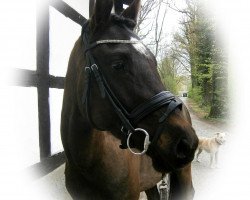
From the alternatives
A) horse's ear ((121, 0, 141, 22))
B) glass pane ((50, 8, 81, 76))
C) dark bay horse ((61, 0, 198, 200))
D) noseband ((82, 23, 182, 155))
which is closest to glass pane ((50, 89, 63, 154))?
glass pane ((50, 8, 81, 76))

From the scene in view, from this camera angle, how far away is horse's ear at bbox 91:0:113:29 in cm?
216

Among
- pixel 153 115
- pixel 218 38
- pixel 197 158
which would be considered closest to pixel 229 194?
pixel 197 158

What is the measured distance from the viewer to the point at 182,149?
71.6 inches

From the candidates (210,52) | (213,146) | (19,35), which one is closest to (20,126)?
(19,35)

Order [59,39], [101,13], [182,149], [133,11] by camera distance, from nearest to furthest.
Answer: [182,149] < [101,13] < [133,11] < [59,39]

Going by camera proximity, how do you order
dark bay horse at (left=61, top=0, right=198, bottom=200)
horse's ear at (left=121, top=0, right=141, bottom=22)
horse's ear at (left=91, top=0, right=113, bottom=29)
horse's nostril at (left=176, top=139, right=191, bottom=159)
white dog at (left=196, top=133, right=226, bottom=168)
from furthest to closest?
1. white dog at (left=196, top=133, right=226, bottom=168)
2. horse's ear at (left=121, top=0, right=141, bottom=22)
3. horse's ear at (left=91, top=0, right=113, bottom=29)
4. dark bay horse at (left=61, top=0, right=198, bottom=200)
5. horse's nostril at (left=176, top=139, right=191, bottom=159)

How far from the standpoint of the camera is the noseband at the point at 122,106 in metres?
1.89

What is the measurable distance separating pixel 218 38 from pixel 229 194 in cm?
1050

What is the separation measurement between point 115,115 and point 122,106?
10cm

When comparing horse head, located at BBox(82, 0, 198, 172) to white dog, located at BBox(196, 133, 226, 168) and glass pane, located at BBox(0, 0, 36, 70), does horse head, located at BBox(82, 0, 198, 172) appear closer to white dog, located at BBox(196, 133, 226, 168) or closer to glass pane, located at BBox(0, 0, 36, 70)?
glass pane, located at BBox(0, 0, 36, 70)

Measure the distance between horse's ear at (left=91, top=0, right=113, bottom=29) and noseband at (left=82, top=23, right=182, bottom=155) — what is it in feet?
0.43

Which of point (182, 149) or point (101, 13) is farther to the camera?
point (101, 13)

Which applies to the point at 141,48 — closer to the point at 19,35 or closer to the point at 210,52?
the point at 19,35

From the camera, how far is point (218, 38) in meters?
15.0
